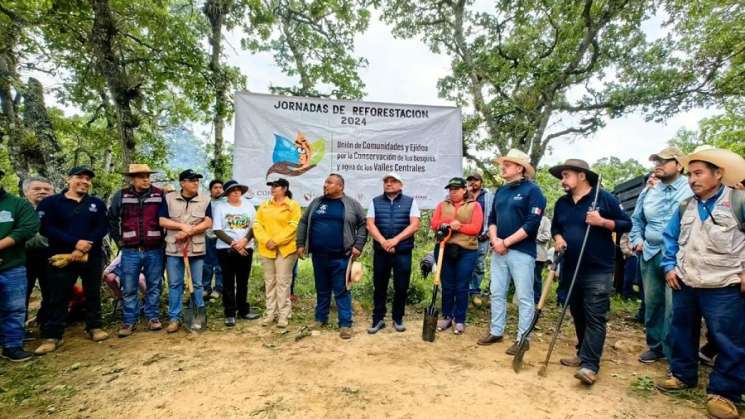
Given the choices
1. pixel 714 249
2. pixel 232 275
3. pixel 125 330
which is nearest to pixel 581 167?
pixel 714 249

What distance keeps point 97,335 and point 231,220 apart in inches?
78.1

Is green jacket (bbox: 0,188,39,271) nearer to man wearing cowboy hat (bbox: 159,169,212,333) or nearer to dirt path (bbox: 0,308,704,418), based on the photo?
dirt path (bbox: 0,308,704,418)

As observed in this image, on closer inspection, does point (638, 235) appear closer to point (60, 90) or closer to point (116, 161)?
point (60, 90)

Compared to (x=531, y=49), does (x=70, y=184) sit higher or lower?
lower

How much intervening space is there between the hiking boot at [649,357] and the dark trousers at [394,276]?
255cm

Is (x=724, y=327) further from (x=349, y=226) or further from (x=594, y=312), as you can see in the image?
(x=349, y=226)

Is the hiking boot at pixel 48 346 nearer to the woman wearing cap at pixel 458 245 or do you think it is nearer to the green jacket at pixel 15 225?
the green jacket at pixel 15 225

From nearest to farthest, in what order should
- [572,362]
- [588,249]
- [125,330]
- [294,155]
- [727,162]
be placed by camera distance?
1. [727,162]
2. [588,249]
3. [572,362]
4. [125,330]
5. [294,155]

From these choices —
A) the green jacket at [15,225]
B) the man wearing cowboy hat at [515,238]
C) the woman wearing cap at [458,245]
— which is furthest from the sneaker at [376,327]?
the green jacket at [15,225]

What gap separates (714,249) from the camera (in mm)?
2738

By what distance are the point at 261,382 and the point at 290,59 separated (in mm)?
8410

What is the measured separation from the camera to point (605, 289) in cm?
321

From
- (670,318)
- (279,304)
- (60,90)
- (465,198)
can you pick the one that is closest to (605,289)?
(670,318)

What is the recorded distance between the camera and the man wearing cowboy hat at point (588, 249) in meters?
3.19
